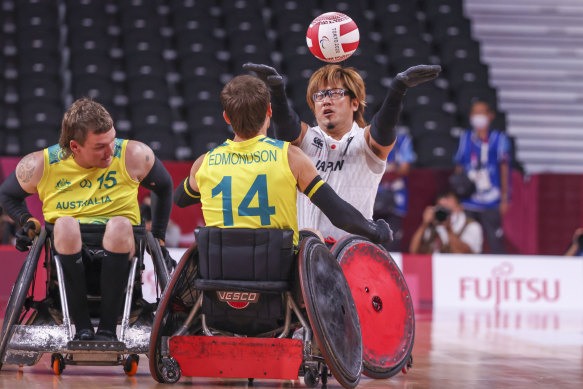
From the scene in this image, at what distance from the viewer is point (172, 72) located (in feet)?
47.3

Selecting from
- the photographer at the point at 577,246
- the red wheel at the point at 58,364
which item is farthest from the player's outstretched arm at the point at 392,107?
the photographer at the point at 577,246

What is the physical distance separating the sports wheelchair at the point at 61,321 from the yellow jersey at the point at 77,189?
0.10 meters

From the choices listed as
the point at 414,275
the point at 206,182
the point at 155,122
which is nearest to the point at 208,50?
the point at 155,122

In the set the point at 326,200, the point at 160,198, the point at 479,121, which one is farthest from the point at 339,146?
the point at 479,121

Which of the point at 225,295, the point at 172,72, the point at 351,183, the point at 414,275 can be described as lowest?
the point at 414,275

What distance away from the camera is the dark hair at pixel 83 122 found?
4.70 meters

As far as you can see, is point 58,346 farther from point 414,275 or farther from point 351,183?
point 414,275

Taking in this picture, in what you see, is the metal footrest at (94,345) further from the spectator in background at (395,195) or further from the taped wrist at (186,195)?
the spectator in background at (395,195)

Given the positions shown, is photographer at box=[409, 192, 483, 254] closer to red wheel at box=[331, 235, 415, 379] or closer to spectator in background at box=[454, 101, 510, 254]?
spectator in background at box=[454, 101, 510, 254]

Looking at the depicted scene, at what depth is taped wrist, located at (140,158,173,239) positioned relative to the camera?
16.8 ft

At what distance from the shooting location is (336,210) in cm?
427

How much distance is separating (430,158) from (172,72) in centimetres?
445

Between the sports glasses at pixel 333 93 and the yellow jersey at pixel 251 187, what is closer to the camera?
the yellow jersey at pixel 251 187

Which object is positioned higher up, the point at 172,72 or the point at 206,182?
the point at 172,72
